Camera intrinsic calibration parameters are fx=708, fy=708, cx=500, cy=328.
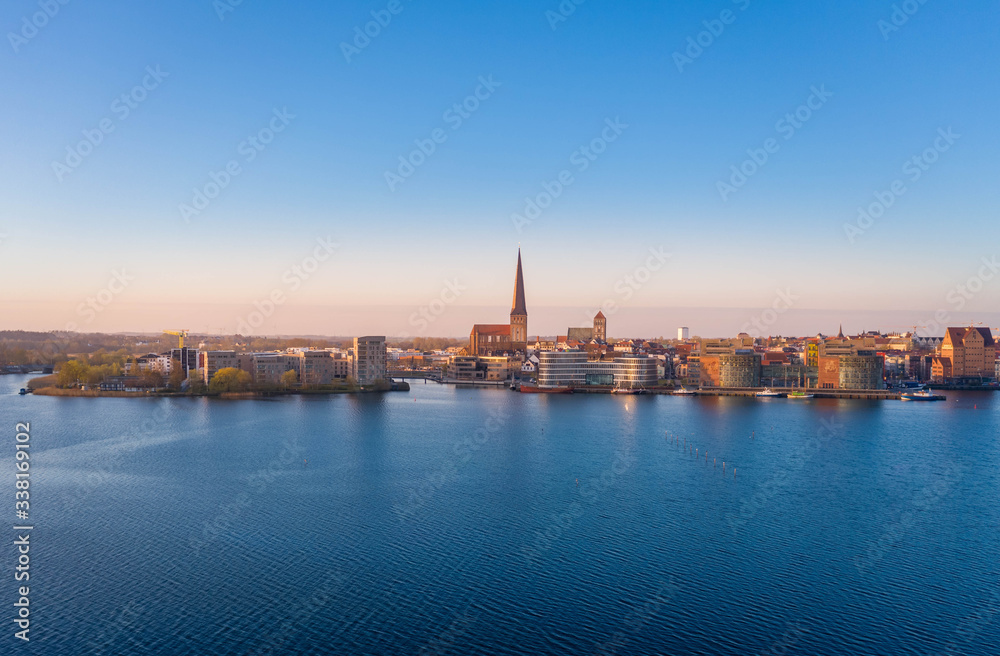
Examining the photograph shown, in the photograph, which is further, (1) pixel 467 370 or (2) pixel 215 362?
(1) pixel 467 370

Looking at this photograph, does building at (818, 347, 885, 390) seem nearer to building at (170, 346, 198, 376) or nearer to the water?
the water

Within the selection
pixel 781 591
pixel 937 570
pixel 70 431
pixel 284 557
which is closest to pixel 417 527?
Answer: pixel 284 557

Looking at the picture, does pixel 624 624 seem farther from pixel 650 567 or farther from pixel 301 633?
A: pixel 301 633

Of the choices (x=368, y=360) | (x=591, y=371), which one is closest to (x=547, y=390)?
(x=591, y=371)

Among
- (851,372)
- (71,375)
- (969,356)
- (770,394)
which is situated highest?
(71,375)

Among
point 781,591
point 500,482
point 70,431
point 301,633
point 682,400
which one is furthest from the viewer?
point 682,400

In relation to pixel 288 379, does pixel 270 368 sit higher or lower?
higher

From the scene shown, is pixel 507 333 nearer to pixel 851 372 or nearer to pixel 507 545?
pixel 851 372
